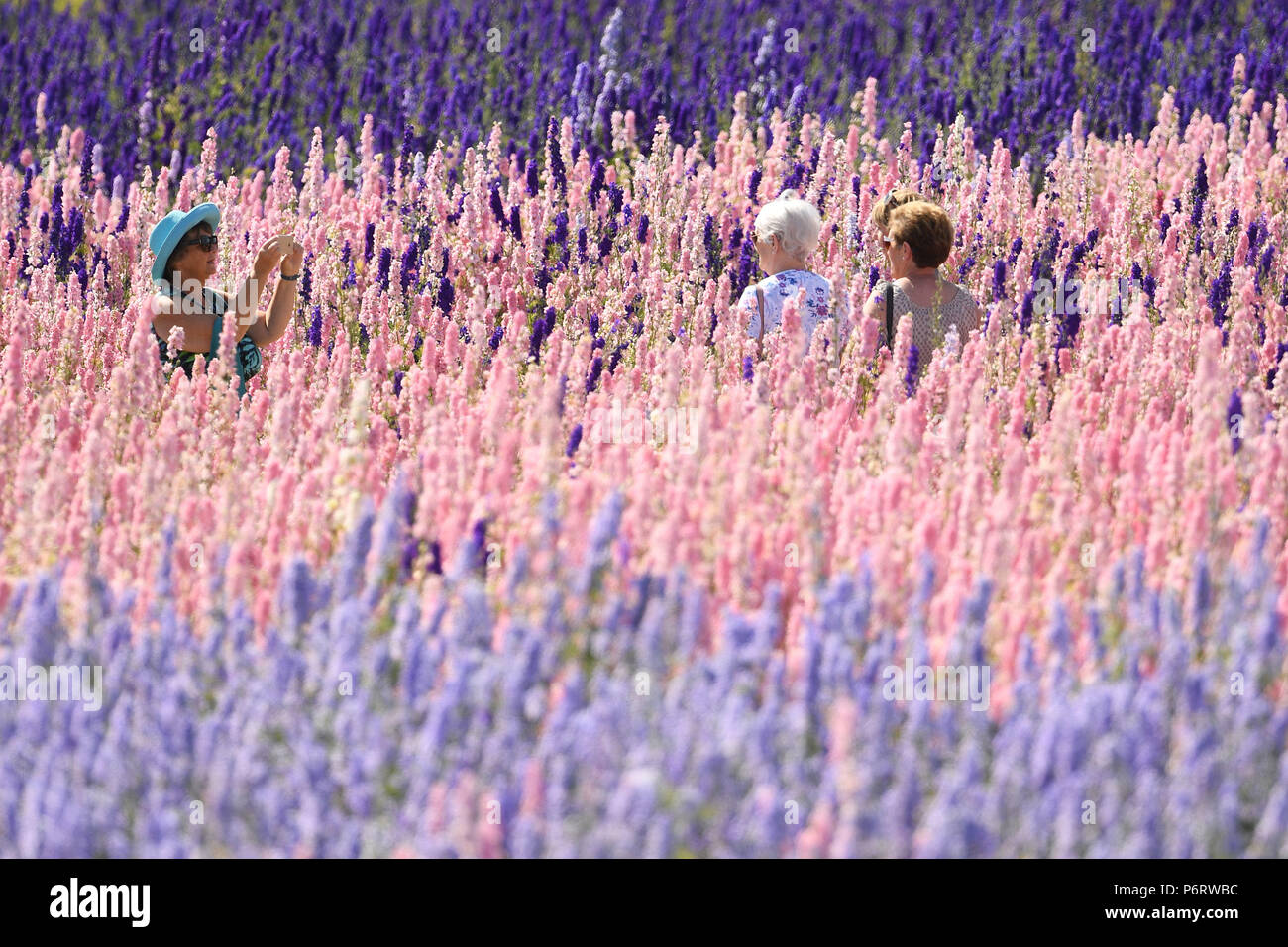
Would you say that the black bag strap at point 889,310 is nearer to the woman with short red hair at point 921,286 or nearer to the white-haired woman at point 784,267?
the woman with short red hair at point 921,286

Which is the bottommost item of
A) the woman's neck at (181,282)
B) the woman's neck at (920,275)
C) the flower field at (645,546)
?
the flower field at (645,546)

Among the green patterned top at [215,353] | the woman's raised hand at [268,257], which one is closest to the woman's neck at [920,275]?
the woman's raised hand at [268,257]

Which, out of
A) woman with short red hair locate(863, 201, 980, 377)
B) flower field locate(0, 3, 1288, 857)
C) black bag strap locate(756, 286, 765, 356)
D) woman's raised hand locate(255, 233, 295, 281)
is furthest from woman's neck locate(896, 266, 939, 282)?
woman's raised hand locate(255, 233, 295, 281)

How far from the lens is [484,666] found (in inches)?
116

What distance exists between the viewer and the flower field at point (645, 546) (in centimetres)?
268

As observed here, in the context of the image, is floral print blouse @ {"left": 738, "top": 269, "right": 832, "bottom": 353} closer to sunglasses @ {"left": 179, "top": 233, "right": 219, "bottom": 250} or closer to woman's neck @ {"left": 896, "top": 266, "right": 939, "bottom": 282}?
woman's neck @ {"left": 896, "top": 266, "right": 939, "bottom": 282}

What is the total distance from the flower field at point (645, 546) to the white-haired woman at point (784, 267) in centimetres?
19

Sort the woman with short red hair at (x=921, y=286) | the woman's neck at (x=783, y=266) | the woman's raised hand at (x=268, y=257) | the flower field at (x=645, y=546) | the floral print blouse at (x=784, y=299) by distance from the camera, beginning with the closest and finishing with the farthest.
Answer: the flower field at (x=645, y=546) → the woman's raised hand at (x=268, y=257) → the floral print blouse at (x=784, y=299) → the woman with short red hair at (x=921, y=286) → the woman's neck at (x=783, y=266)

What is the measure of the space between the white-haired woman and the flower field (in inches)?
7.6

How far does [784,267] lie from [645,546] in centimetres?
285

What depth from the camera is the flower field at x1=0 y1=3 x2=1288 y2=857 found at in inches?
106

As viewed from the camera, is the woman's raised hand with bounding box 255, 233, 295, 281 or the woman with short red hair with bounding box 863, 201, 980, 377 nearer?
the woman's raised hand with bounding box 255, 233, 295, 281

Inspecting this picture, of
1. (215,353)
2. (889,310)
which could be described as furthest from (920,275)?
(215,353)

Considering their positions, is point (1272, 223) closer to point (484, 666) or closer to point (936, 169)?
point (936, 169)
